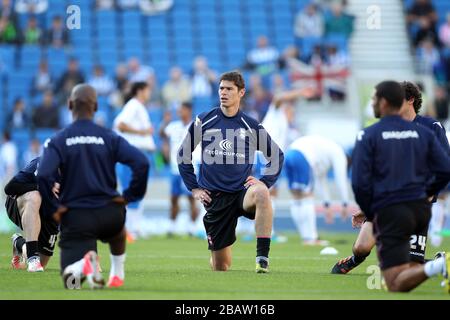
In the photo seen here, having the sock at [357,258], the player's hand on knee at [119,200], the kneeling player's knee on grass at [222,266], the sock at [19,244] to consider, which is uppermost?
the player's hand on knee at [119,200]

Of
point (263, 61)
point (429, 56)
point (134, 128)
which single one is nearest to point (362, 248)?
point (134, 128)

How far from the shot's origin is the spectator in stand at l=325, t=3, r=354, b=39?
2898 cm

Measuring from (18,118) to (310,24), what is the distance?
30.5 feet

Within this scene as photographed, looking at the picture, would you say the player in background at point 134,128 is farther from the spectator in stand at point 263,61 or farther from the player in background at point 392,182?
the player in background at point 392,182

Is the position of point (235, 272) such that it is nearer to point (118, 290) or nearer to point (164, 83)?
point (118, 290)

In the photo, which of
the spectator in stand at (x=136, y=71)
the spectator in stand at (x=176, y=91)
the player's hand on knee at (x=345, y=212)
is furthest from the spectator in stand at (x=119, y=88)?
the player's hand on knee at (x=345, y=212)

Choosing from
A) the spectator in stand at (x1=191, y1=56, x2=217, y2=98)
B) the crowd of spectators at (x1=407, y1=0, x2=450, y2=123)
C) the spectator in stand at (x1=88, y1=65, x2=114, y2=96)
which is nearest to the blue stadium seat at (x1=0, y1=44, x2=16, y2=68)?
the spectator in stand at (x1=88, y1=65, x2=114, y2=96)

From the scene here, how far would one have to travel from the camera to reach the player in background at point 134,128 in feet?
61.5

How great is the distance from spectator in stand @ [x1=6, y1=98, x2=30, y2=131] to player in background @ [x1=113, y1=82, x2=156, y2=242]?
6.41m

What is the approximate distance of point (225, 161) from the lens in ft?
36.7

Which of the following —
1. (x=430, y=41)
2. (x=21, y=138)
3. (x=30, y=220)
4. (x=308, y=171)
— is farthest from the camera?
(x=430, y=41)

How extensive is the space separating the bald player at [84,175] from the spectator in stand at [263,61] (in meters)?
19.1

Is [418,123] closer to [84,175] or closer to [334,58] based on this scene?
[84,175]
